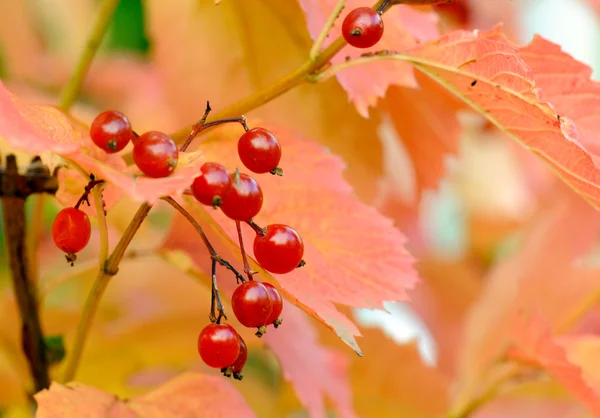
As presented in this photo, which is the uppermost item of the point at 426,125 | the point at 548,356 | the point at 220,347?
the point at 426,125

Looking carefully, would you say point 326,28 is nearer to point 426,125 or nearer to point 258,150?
point 258,150

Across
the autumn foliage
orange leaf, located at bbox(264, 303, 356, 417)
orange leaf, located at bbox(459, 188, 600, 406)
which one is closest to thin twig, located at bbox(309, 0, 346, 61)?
the autumn foliage

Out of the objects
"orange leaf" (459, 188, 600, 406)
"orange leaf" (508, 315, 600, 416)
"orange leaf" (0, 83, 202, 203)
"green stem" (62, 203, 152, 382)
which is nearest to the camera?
"orange leaf" (0, 83, 202, 203)

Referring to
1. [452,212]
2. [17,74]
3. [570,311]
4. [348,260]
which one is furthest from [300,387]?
[452,212]

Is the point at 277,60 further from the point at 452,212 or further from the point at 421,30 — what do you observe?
the point at 452,212

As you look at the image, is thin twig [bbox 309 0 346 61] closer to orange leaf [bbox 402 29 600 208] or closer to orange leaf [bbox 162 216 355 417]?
orange leaf [bbox 402 29 600 208]

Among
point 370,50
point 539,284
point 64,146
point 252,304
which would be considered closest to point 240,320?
point 252,304

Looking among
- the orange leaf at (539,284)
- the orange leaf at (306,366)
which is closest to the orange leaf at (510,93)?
the orange leaf at (306,366)
